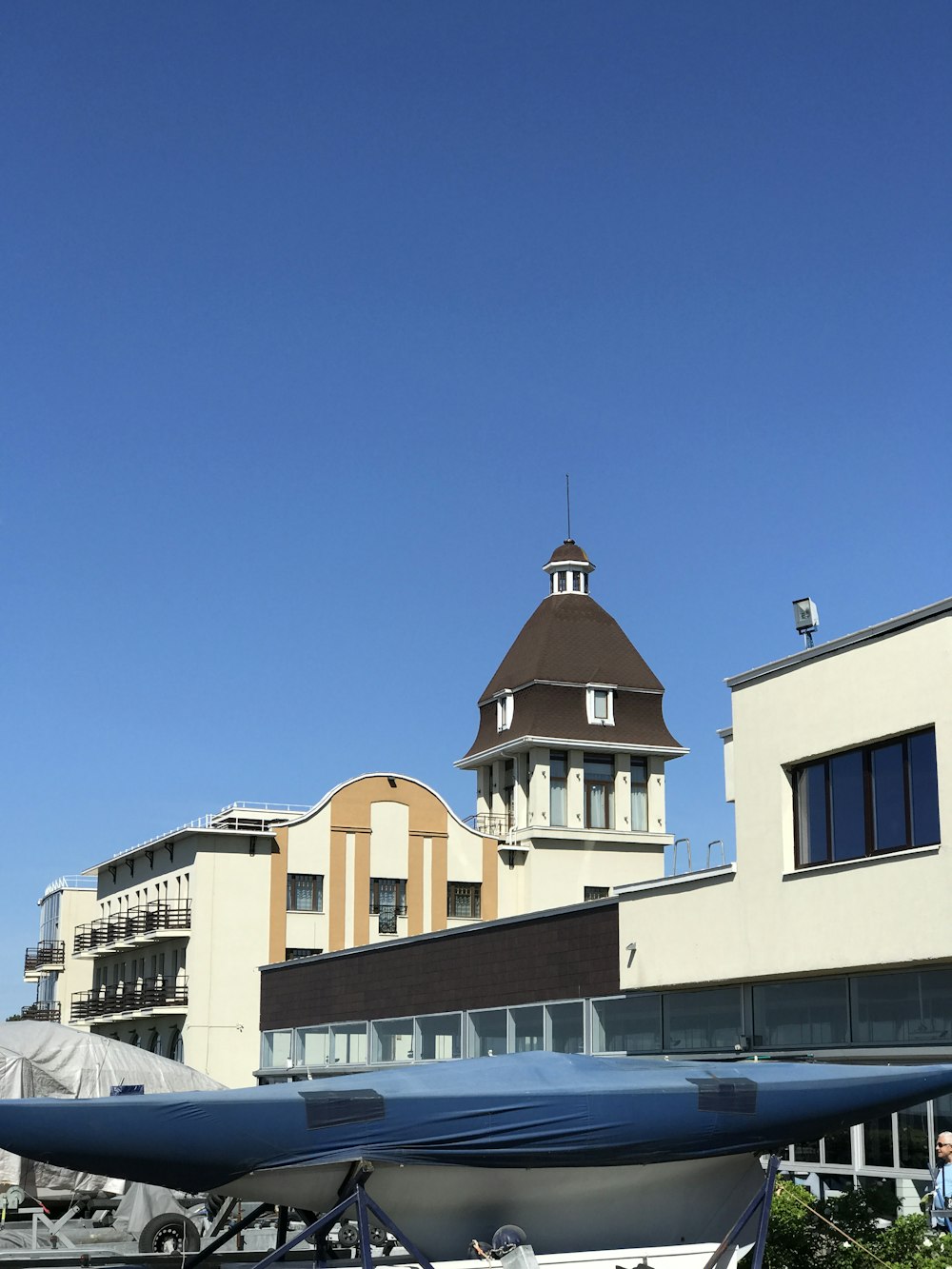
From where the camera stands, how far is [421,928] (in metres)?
65.7

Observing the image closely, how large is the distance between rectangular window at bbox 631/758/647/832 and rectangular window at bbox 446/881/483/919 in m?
7.54

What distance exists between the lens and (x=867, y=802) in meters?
23.0

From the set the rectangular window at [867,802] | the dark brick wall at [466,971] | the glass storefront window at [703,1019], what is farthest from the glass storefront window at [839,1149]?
the dark brick wall at [466,971]

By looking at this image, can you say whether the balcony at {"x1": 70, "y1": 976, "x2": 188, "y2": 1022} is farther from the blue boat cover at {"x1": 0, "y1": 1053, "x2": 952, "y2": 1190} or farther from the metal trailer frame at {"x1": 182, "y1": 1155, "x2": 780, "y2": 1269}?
the blue boat cover at {"x1": 0, "y1": 1053, "x2": 952, "y2": 1190}

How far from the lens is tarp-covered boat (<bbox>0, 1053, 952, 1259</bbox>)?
12461 millimetres

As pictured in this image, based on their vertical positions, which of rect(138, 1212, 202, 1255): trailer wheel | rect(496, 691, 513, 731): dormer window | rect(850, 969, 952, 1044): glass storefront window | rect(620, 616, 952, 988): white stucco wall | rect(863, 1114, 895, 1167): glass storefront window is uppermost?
rect(496, 691, 513, 731): dormer window

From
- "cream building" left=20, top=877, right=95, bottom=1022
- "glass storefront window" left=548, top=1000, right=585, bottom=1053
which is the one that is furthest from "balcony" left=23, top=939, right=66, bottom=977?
"glass storefront window" left=548, top=1000, right=585, bottom=1053

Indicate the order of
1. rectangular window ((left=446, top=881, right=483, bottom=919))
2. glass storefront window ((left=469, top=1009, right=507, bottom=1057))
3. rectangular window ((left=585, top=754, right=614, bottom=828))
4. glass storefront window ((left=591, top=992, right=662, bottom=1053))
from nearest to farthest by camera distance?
glass storefront window ((left=591, top=992, right=662, bottom=1053)) < glass storefront window ((left=469, top=1009, right=507, bottom=1057)) < rectangular window ((left=446, top=881, right=483, bottom=919)) < rectangular window ((left=585, top=754, right=614, bottom=828))

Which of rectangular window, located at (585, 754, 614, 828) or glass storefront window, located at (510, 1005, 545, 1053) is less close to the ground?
rectangular window, located at (585, 754, 614, 828)

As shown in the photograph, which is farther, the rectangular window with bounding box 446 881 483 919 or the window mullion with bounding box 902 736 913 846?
the rectangular window with bounding box 446 881 483 919

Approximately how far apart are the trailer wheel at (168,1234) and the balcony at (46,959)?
6873 cm

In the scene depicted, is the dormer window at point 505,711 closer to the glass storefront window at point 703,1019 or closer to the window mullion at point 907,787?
the glass storefront window at point 703,1019

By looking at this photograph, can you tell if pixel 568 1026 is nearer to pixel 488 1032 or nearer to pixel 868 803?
pixel 488 1032

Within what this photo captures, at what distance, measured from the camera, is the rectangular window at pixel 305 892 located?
64.4 meters
